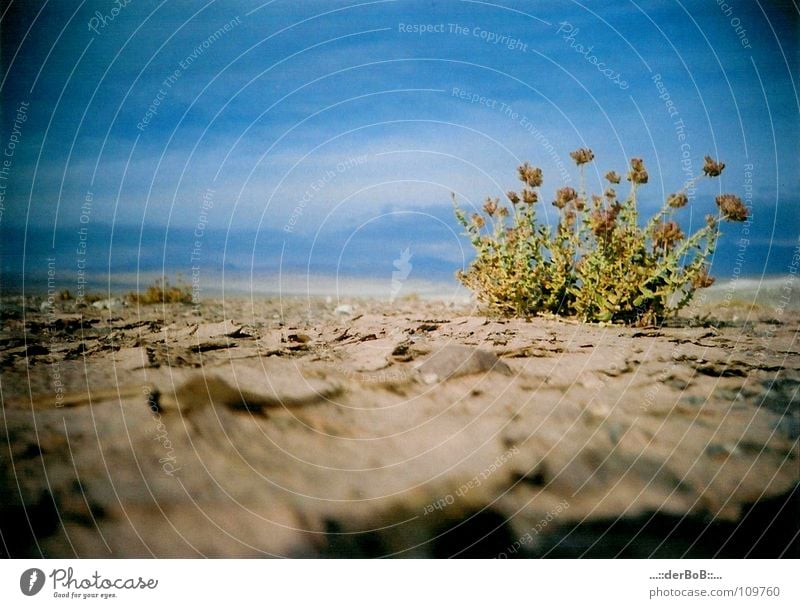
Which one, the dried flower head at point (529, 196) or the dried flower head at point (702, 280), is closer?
the dried flower head at point (702, 280)

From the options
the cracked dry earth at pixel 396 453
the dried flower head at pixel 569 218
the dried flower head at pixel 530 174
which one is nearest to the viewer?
the cracked dry earth at pixel 396 453

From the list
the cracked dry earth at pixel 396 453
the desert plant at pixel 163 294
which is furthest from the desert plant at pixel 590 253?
the desert plant at pixel 163 294

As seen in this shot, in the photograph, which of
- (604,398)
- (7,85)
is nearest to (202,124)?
(7,85)

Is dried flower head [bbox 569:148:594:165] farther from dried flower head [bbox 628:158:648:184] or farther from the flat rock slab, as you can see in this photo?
the flat rock slab

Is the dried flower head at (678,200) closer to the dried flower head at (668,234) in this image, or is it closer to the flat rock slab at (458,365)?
the dried flower head at (668,234)

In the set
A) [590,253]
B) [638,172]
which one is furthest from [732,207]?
[590,253]

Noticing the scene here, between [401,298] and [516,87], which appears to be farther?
[401,298]
